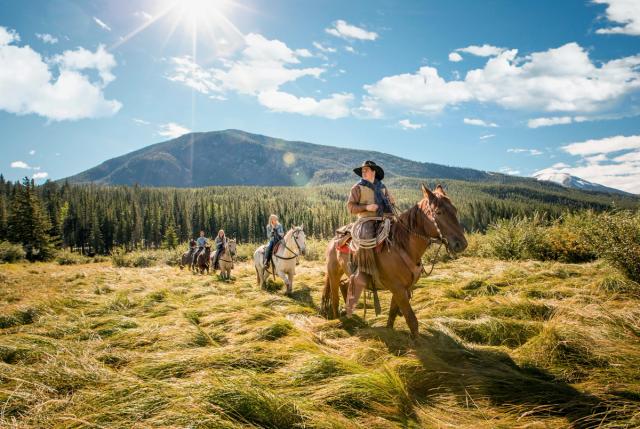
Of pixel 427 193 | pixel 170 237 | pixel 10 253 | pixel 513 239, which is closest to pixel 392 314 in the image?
pixel 427 193

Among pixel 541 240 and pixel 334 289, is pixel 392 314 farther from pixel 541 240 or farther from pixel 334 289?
pixel 541 240

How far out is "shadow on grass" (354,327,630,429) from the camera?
2.76 meters

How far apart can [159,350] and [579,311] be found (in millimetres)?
6350

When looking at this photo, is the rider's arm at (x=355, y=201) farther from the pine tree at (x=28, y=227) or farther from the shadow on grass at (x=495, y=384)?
the pine tree at (x=28, y=227)

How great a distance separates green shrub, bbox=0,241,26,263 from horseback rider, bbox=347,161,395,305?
4593 cm

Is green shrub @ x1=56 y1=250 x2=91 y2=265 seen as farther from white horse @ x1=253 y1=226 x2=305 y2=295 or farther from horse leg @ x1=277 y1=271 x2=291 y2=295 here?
horse leg @ x1=277 y1=271 x2=291 y2=295

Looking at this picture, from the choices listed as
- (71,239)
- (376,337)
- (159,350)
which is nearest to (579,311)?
(376,337)

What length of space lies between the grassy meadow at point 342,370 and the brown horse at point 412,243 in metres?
0.70

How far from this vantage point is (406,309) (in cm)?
492

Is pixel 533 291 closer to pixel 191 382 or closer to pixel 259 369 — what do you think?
pixel 259 369

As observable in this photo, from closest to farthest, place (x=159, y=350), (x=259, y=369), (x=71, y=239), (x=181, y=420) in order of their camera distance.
Answer: 1. (x=181, y=420)
2. (x=259, y=369)
3. (x=159, y=350)
4. (x=71, y=239)

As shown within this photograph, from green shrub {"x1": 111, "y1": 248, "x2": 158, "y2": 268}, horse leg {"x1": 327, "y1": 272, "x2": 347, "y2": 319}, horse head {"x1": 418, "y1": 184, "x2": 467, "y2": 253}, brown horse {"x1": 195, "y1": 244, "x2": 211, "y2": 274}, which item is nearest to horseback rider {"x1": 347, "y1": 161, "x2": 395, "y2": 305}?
horse head {"x1": 418, "y1": 184, "x2": 467, "y2": 253}

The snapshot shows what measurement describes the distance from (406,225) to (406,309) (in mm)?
1388

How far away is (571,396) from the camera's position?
2.94 m
